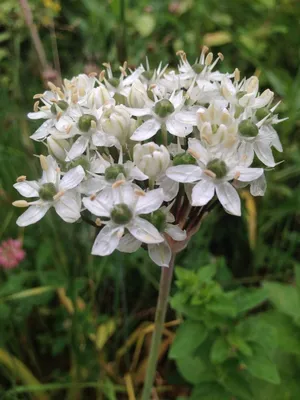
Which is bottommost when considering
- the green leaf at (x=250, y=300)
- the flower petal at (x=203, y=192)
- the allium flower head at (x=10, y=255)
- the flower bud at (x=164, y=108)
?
the allium flower head at (x=10, y=255)

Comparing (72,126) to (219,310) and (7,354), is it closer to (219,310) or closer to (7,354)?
(219,310)

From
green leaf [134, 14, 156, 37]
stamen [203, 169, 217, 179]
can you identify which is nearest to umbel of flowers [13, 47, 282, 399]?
stamen [203, 169, 217, 179]

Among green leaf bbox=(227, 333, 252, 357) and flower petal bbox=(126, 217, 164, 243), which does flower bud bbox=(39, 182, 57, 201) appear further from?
green leaf bbox=(227, 333, 252, 357)

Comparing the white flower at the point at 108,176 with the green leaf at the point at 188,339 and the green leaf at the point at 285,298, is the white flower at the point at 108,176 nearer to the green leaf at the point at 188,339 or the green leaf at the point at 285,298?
the green leaf at the point at 188,339

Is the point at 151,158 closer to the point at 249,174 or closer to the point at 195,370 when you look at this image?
the point at 249,174

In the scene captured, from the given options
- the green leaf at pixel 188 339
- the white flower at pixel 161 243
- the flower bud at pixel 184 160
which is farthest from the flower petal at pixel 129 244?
the green leaf at pixel 188 339

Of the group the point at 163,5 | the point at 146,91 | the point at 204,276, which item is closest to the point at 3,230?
the point at 204,276
